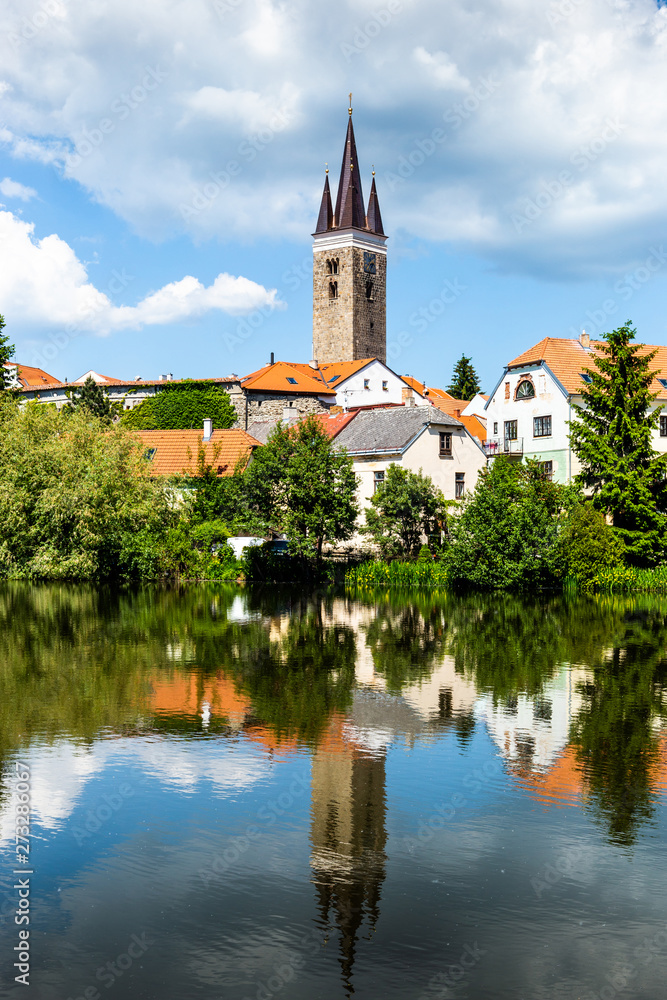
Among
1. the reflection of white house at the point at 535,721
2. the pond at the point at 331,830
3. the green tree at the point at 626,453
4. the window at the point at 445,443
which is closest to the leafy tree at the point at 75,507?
the window at the point at 445,443

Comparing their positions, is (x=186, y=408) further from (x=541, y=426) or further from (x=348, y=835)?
(x=348, y=835)

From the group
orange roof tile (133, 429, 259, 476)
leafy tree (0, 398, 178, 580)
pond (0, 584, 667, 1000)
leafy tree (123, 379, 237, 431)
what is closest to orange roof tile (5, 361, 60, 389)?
leafy tree (123, 379, 237, 431)

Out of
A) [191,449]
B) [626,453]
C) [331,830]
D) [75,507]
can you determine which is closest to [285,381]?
[191,449]

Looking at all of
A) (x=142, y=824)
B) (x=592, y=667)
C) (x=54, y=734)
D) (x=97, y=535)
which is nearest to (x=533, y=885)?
Result: (x=142, y=824)

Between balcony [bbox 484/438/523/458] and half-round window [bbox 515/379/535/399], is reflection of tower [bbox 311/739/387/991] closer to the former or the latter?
balcony [bbox 484/438/523/458]

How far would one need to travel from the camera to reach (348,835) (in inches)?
394

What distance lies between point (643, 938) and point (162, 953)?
12.6 ft

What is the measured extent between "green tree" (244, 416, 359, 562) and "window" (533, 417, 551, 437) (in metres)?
13.0

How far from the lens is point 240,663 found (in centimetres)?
2095

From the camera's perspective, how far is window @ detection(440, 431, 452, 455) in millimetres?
56312

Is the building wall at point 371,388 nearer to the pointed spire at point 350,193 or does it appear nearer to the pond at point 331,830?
the pointed spire at point 350,193

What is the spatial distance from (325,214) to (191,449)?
2447 inches

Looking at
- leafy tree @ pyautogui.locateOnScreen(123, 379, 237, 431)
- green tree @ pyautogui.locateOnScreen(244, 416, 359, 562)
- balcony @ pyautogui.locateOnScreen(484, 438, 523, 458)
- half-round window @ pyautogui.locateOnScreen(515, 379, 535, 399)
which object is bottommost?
green tree @ pyautogui.locateOnScreen(244, 416, 359, 562)

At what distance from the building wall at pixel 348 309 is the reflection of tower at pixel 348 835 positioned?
10170 centimetres
